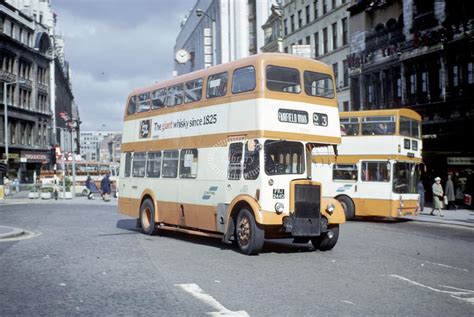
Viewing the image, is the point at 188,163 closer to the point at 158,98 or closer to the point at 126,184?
the point at 158,98

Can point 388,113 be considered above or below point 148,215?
above

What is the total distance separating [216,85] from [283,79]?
2.00 m

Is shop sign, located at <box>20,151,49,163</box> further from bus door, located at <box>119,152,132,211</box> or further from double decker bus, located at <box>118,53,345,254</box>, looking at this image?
double decker bus, located at <box>118,53,345,254</box>

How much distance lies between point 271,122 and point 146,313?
6427 mm

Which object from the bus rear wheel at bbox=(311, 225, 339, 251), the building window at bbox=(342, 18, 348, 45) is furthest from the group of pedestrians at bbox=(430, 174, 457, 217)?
the building window at bbox=(342, 18, 348, 45)

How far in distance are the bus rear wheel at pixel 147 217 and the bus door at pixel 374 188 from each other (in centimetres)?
891

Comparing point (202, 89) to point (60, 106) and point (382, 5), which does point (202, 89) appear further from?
point (60, 106)

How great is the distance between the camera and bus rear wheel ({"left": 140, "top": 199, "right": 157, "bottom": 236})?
16.4 meters

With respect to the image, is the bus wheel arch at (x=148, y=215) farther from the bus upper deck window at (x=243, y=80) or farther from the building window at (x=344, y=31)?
the building window at (x=344, y=31)

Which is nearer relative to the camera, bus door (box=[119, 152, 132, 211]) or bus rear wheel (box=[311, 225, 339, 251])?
bus rear wheel (box=[311, 225, 339, 251])

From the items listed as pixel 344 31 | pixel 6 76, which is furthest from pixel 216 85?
pixel 6 76

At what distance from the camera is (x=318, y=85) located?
13.2 m

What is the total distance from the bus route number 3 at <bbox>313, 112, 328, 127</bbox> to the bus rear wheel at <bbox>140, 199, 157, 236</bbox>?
5.92m

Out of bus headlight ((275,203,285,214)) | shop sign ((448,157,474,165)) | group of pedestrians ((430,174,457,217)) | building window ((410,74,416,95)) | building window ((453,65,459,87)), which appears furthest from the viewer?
building window ((410,74,416,95))
